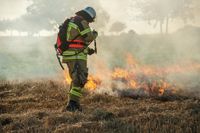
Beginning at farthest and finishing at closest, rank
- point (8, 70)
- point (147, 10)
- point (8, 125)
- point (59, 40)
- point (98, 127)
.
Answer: point (147, 10), point (8, 70), point (59, 40), point (8, 125), point (98, 127)

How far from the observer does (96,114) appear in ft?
30.1

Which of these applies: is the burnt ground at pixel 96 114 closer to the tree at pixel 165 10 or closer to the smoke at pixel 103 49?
the smoke at pixel 103 49

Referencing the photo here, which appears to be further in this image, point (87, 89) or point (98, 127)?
point (87, 89)

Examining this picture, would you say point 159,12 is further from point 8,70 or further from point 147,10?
point 8,70

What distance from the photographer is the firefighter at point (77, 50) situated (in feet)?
33.7

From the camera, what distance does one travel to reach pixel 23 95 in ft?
40.5

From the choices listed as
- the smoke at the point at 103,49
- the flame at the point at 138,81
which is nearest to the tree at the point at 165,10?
the smoke at the point at 103,49

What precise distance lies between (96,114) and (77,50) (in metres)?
1.75

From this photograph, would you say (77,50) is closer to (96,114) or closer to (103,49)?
(96,114)

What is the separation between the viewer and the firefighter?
10266 millimetres

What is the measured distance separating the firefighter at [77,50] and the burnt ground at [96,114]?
1.47 ft

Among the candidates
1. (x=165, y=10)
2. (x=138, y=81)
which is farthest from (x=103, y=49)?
(x=138, y=81)

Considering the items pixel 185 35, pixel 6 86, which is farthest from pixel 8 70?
pixel 6 86

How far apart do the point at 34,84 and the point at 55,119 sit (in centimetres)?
490
